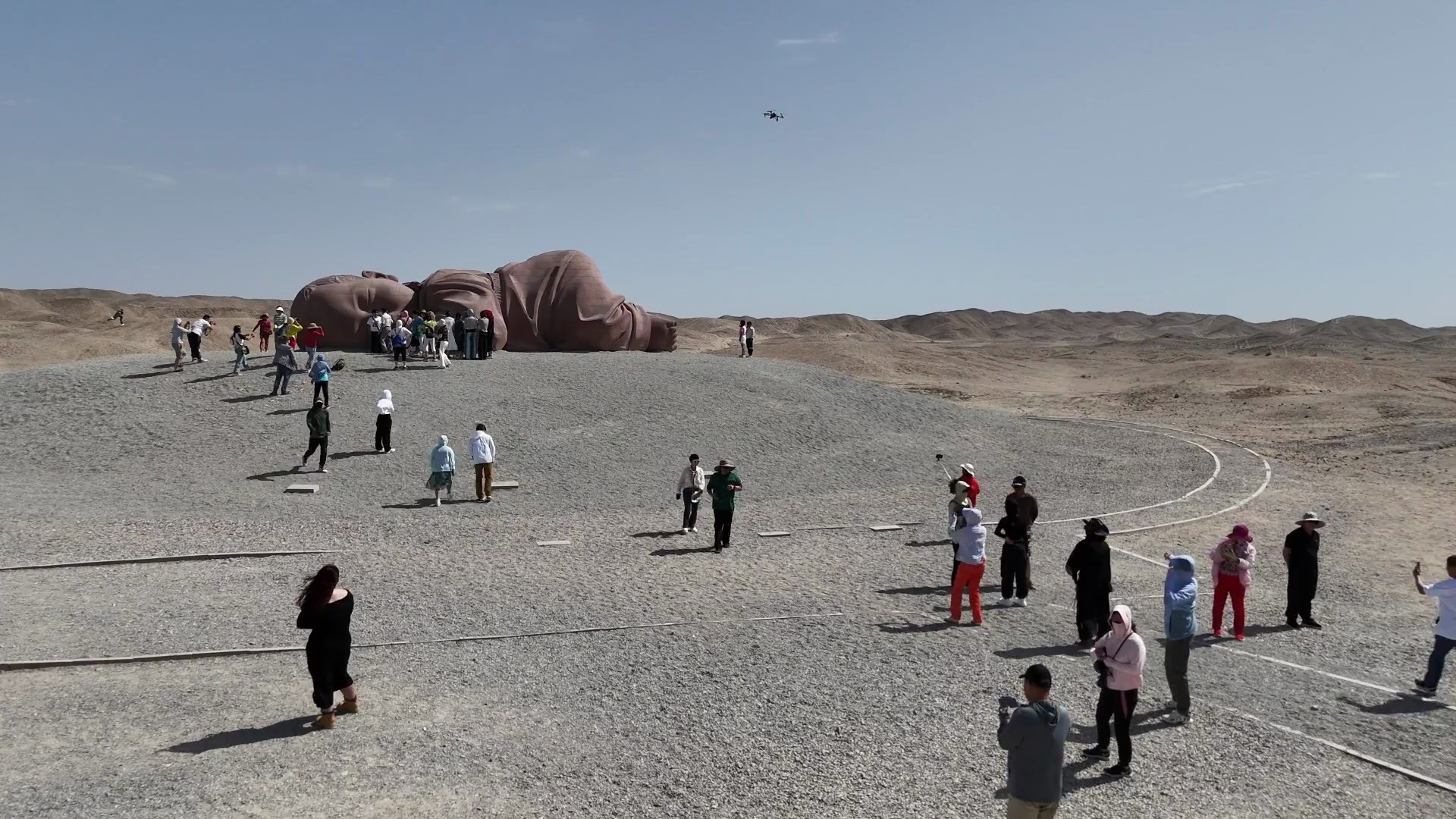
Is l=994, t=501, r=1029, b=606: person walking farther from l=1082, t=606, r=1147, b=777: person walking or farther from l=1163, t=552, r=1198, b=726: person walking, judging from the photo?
l=1082, t=606, r=1147, b=777: person walking

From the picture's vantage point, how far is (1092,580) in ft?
33.5

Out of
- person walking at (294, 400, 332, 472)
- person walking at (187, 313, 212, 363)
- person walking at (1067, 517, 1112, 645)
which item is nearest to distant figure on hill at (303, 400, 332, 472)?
person walking at (294, 400, 332, 472)

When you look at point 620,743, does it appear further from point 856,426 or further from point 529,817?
point 856,426

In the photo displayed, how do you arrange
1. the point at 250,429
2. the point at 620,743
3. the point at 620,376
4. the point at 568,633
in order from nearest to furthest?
the point at 620,743, the point at 568,633, the point at 250,429, the point at 620,376

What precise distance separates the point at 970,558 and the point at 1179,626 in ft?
9.48

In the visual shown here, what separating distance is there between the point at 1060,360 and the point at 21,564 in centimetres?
5563

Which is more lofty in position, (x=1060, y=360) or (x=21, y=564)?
(x=1060, y=360)

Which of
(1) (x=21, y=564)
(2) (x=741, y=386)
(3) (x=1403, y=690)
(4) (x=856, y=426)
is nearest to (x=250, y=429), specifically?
(1) (x=21, y=564)

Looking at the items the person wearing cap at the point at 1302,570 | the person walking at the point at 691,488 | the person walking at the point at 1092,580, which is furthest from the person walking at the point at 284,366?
the person wearing cap at the point at 1302,570

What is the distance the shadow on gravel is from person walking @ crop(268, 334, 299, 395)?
53.1ft

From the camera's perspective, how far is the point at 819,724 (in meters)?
8.31

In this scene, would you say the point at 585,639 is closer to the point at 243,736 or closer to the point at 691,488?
the point at 243,736

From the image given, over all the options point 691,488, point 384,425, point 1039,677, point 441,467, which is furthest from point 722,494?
point 1039,677

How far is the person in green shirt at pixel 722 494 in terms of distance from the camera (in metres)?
14.7
